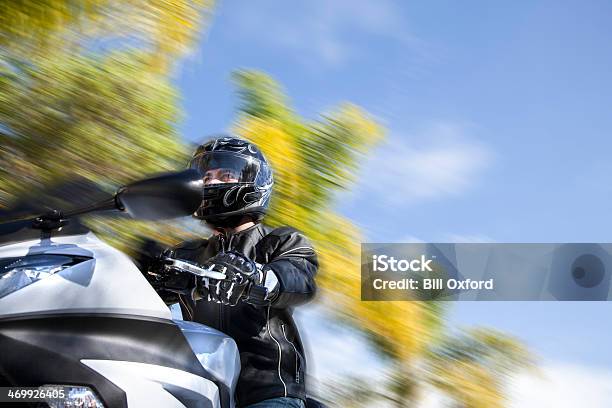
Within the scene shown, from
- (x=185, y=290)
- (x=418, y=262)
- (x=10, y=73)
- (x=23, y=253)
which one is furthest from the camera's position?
(x=418, y=262)

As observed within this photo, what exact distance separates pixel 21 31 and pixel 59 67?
364 mm

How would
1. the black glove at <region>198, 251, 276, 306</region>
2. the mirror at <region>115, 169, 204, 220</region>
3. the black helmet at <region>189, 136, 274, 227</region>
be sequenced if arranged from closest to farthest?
the mirror at <region>115, 169, 204, 220</region>
the black glove at <region>198, 251, 276, 306</region>
the black helmet at <region>189, 136, 274, 227</region>

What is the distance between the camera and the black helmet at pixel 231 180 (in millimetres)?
2801

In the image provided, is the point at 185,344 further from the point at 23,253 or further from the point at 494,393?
the point at 494,393

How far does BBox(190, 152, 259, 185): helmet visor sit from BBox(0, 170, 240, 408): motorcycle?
2.89 feet

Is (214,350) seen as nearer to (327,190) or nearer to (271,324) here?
(271,324)

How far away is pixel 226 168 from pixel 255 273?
2.24ft

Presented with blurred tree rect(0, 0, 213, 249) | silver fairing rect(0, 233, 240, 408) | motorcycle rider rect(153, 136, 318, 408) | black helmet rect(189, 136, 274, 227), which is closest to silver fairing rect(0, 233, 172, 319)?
silver fairing rect(0, 233, 240, 408)

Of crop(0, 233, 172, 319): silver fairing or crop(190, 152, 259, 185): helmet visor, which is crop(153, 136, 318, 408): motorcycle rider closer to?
crop(190, 152, 259, 185): helmet visor

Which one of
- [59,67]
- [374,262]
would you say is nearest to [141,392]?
[59,67]

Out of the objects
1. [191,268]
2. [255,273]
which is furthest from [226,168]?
[191,268]

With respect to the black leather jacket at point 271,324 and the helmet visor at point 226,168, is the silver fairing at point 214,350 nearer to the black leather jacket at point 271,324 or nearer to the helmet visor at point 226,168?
the black leather jacket at point 271,324

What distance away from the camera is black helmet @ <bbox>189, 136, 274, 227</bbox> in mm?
2801

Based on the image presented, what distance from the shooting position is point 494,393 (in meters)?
9.60
